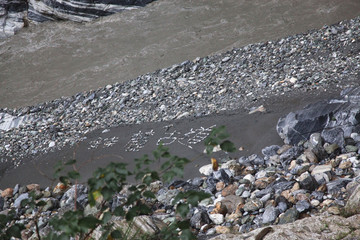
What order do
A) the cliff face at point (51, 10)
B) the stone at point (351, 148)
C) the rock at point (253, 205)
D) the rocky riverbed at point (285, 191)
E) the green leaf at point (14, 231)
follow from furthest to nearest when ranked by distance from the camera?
the cliff face at point (51, 10), the stone at point (351, 148), the rock at point (253, 205), the rocky riverbed at point (285, 191), the green leaf at point (14, 231)

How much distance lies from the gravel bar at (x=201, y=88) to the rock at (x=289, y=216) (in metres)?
2.57

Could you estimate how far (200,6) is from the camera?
10578mm

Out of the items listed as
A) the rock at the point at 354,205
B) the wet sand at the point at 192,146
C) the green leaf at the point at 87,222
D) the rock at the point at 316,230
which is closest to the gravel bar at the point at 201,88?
the wet sand at the point at 192,146

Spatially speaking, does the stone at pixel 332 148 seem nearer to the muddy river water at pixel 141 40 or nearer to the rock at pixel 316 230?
the rock at pixel 316 230

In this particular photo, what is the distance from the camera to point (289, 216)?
9.07 ft

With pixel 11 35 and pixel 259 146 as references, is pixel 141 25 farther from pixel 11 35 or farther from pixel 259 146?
pixel 259 146

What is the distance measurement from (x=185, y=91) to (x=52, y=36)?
6.88 metres

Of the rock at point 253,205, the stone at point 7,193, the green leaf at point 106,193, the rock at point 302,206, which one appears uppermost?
the green leaf at point 106,193

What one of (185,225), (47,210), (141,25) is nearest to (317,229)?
(185,225)

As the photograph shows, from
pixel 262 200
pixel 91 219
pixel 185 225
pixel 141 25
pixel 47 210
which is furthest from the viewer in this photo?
pixel 141 25

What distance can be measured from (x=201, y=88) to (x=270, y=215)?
11.4 ft

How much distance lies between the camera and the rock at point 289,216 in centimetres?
274

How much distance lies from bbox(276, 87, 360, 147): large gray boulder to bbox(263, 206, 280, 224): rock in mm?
1272

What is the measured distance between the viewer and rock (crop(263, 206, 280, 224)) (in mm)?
2868
